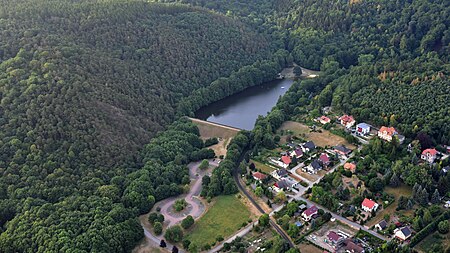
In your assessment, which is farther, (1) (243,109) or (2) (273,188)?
(1) (243,109)

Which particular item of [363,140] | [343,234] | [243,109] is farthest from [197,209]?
[243,109]

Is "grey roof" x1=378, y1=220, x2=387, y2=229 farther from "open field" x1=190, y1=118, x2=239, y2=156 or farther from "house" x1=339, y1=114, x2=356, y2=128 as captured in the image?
"open field" x1=190, y1=118, x2=239, y2=156

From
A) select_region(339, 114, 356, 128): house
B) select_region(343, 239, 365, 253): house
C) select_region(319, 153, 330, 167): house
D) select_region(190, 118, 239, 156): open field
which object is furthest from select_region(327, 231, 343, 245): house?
select_region(339, 114, 356, 128): house

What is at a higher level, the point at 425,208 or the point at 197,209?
the point at 425,208

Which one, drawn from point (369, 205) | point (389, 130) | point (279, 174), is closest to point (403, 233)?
point (369, 205)

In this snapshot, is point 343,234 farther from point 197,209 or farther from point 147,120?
point 147,120

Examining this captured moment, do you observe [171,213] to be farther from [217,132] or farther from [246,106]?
[246,106]

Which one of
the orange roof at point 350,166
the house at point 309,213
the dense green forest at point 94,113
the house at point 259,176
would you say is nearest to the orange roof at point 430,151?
the orange roof at point 350,166
